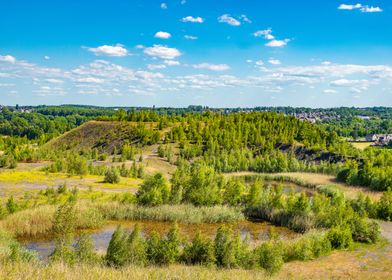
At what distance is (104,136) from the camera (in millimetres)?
131375

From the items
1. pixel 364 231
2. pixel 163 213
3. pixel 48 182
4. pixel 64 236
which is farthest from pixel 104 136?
pixel 64 236

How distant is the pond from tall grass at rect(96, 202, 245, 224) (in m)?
0.78

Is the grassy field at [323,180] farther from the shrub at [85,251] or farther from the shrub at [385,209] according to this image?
the shrub at [85,251]

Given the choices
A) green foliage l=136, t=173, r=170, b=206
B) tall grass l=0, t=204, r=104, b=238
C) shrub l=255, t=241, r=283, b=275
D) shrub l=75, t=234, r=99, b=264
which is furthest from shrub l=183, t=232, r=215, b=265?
green foliage l=136, t=173, r=170, b=206

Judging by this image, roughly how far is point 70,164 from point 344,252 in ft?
185

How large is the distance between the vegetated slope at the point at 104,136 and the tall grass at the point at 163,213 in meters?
73.4

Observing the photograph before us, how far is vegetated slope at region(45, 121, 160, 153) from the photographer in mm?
122613

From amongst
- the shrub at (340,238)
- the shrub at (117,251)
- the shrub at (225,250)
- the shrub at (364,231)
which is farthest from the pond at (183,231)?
the shrub at (117,251)

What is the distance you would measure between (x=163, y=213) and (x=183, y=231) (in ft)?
14.4

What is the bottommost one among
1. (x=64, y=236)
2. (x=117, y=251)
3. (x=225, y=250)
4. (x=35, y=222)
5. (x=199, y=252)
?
(x=35, y=222)

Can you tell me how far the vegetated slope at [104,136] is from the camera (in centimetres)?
12261

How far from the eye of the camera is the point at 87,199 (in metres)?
48.1

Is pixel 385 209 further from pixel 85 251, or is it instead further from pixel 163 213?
pixel 85 251

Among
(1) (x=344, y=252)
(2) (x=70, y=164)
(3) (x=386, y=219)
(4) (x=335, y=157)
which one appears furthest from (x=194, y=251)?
→ (4) (x=335, y=157)
